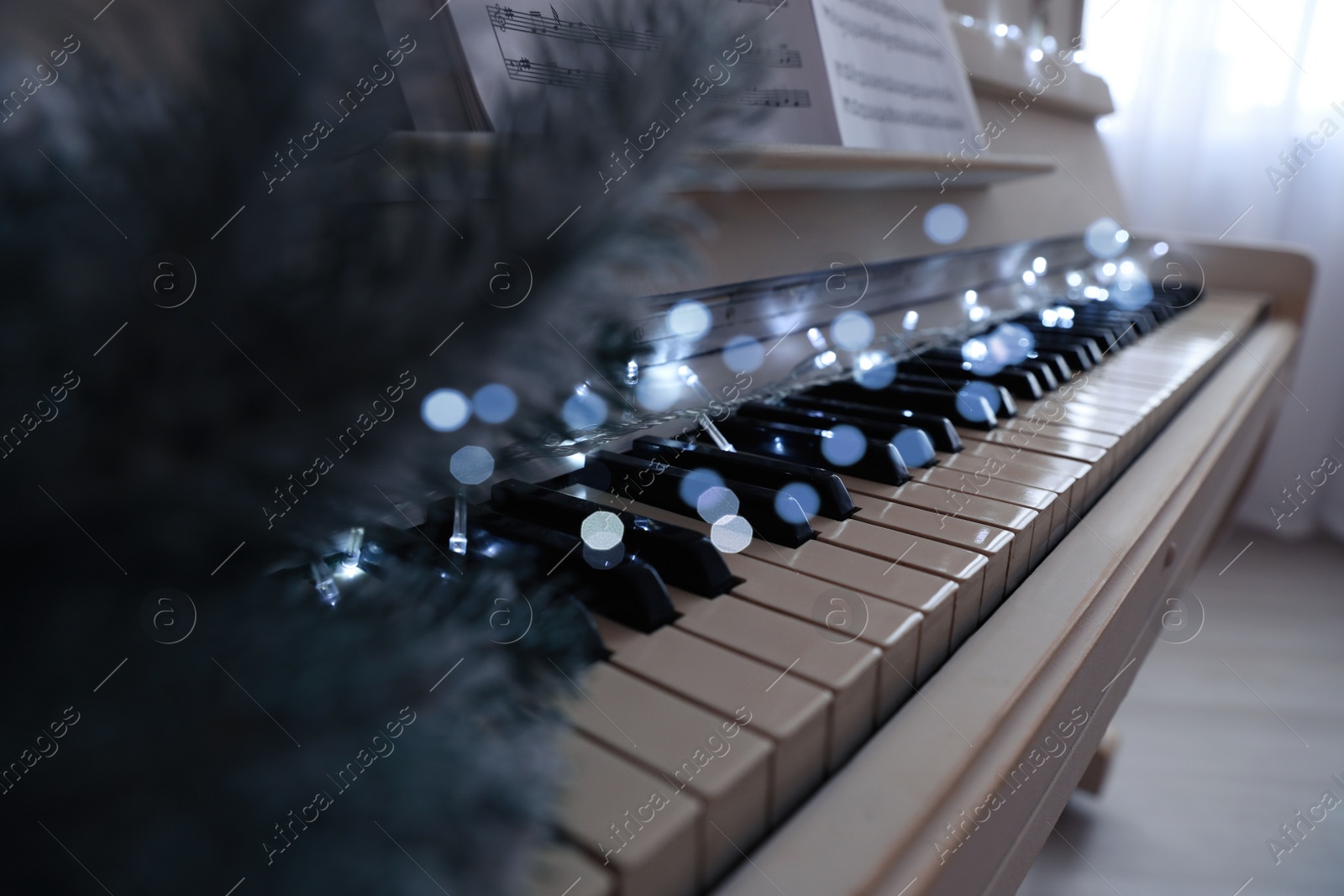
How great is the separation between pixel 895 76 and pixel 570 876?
1189 mm

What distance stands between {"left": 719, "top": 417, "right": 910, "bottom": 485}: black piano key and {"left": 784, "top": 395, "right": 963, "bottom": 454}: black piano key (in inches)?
3.0

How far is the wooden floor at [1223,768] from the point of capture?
1.34m

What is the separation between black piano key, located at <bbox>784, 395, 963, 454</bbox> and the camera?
2.56ft

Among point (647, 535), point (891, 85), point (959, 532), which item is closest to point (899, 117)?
point (891, 85)

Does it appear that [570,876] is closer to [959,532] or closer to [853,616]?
[853,616]

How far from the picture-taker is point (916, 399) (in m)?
0.89

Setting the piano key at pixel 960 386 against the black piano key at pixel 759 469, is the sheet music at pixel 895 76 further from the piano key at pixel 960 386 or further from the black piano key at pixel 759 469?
the black piano key at pixel 759 469

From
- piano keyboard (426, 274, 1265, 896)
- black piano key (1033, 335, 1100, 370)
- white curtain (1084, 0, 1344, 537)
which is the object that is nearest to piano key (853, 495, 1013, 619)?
piano keyboard (426, 274, 1265, 896)

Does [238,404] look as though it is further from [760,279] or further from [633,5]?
[760,279]

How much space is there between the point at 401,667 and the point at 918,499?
0.54 metres

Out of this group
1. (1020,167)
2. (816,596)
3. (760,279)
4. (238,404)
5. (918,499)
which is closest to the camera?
(238,404)

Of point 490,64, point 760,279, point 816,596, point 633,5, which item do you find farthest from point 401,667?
point 760,279

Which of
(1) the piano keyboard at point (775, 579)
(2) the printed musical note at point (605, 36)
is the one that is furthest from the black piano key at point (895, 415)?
(2) the printed musical note at point (605, 36)

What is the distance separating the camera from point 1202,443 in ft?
3.18
